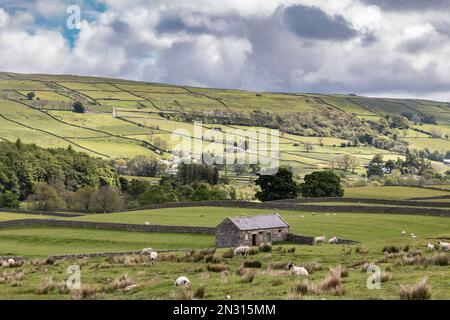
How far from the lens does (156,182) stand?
466ft

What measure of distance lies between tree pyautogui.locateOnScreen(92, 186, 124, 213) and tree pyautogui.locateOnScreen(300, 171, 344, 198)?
1144 inches

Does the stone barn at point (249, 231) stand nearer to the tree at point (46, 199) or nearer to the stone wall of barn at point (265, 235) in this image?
the stone wall of barn at point (265, 235)

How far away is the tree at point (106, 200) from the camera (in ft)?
352

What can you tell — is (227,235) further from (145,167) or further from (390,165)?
(390,165)

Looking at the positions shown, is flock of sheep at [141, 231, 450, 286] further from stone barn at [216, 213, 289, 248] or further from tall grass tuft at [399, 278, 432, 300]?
tall grass tuft at [399, 278, 432, 300]

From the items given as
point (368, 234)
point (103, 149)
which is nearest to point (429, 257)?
point (368, 234)

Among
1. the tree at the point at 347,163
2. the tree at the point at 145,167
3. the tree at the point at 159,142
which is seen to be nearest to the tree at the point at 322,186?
the tree at the point at 145,167

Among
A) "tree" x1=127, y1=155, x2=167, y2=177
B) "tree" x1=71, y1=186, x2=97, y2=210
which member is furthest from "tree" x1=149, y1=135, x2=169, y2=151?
"tree" x1=71, y1=186, x2=97, y2=210

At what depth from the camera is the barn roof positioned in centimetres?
4659

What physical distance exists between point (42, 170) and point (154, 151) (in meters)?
53.2

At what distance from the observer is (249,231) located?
46.6 m

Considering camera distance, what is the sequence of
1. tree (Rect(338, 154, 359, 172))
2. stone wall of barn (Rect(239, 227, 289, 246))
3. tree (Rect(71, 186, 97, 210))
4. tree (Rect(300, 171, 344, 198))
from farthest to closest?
tree (Rect(338, 154, 359, 172)) → tree (Rect(71, 186, 97, 210)) → tree (Rect(300, 171, 344, 198)) → stone wall of barn (Rect(239, 227, 289, 246))

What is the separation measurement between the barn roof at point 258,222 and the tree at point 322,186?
49.4 metres
